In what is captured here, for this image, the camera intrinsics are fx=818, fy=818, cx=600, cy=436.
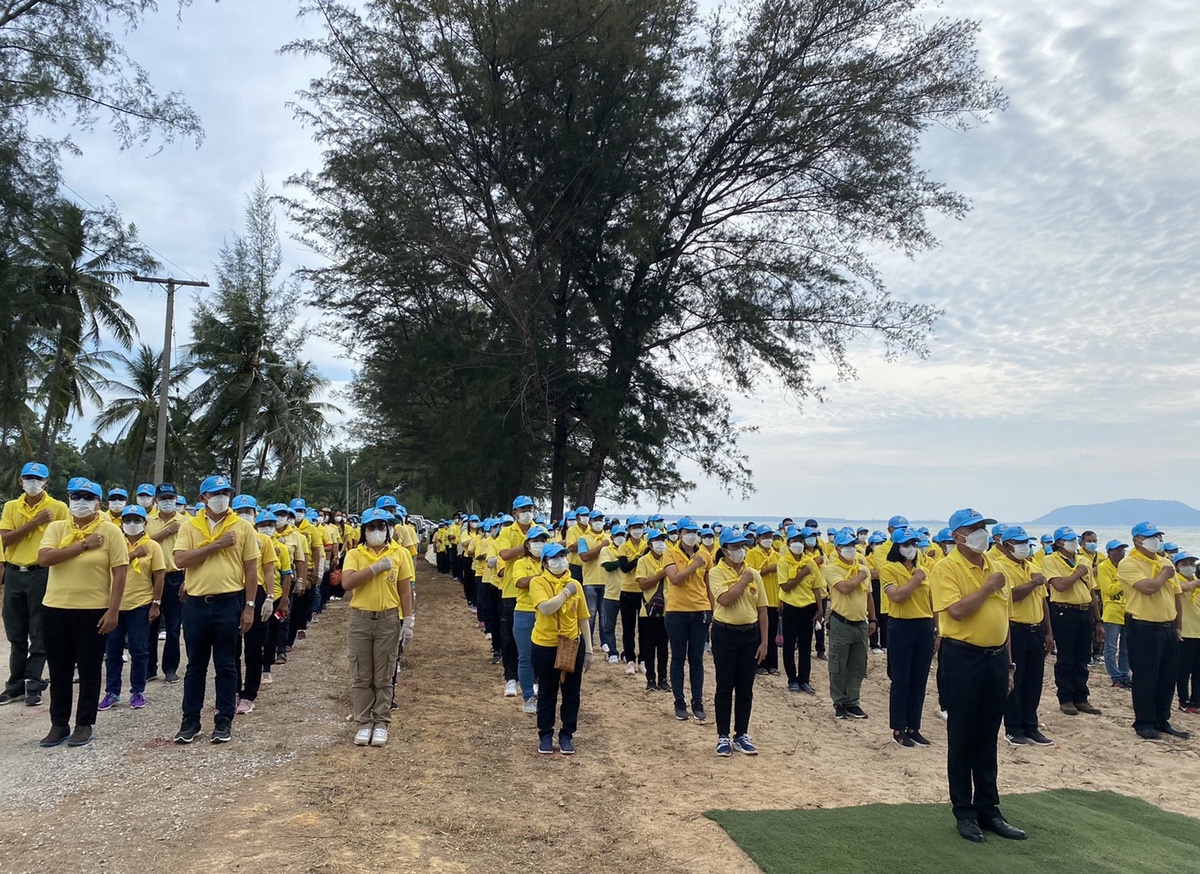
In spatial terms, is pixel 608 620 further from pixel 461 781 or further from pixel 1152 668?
pixel 1152 668

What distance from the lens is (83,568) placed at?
A: 6.77 metres

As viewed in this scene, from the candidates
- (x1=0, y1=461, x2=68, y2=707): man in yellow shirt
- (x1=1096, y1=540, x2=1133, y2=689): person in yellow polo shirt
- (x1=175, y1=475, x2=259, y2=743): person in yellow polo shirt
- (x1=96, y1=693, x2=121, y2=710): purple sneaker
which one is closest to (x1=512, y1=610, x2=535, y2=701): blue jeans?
(x1=175, y1=475, x2=259, y2=743): person in yellow polo shirt

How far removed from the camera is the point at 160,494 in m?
10.3

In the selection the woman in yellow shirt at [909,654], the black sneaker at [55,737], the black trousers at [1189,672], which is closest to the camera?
the black sneaker at [55,737]

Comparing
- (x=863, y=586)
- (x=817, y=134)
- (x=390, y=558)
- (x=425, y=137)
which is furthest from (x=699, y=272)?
(x=390, y=558)

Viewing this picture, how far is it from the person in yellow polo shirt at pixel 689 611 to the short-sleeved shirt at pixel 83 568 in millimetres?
5225

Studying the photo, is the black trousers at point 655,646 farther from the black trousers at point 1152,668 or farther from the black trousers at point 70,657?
the black trousers at point 70,657

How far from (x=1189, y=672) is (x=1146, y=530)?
2.81m

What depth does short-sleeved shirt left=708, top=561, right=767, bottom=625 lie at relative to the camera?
24.2 feet

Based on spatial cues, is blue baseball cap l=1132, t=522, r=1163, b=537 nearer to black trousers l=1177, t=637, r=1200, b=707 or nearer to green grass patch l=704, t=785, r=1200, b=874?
black trousers l=1177, t=637, r=1200, b=707

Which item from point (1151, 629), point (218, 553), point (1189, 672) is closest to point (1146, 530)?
point (1151, 629)

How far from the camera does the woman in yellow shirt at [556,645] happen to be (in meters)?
7.21

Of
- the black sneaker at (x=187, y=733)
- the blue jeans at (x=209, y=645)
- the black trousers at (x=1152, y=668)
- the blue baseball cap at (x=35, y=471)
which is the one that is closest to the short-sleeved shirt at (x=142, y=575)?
the blue baseball cap at (x=35, y=471)

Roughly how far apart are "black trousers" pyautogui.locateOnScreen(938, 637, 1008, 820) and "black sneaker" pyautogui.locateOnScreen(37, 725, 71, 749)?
6910 mm
